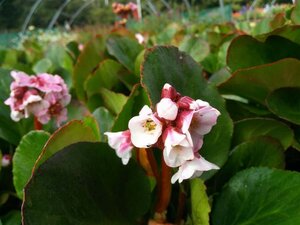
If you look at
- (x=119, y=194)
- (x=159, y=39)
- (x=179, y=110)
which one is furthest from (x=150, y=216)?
(x=159, y=39)

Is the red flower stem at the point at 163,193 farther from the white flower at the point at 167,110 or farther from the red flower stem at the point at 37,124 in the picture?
the red flower stem at the point at 37,124

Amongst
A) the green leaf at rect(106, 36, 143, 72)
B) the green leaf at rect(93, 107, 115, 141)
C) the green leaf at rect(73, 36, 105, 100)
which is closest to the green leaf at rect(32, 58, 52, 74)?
the green leaf at rect(73, 36, 105, 100)

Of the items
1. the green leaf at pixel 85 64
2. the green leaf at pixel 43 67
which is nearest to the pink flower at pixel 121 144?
the green leaf at pixel 85 64

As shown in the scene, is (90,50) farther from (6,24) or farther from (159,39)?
(6,24)

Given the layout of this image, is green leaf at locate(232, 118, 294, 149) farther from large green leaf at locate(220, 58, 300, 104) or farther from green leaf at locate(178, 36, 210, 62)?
green leaf at locate(178, 36, 210, 62)

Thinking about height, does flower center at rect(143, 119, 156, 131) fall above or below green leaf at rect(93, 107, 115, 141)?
above

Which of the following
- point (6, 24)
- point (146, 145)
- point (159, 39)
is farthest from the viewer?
point (6, 24)
